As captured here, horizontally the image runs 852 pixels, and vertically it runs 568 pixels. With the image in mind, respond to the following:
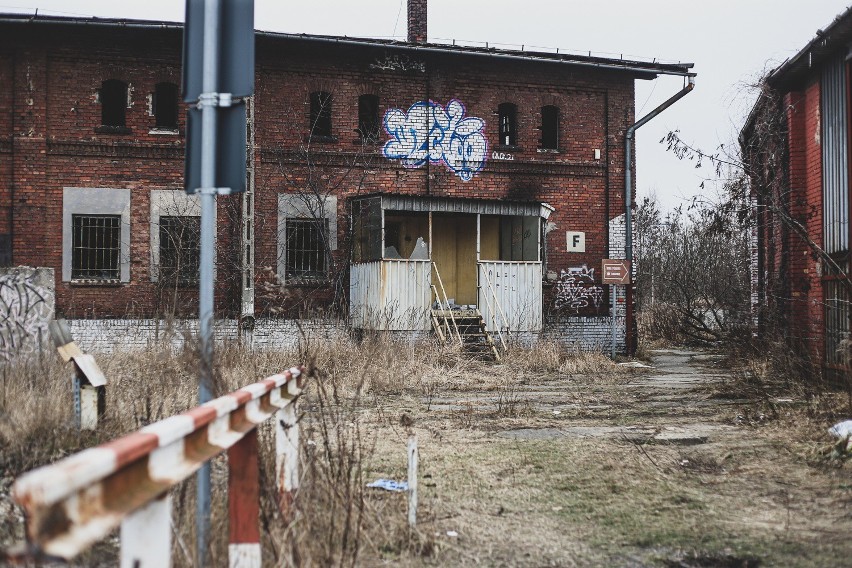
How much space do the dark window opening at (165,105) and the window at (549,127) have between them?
8.93m

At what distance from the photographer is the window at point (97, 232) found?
17.9m

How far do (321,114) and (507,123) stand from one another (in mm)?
4700

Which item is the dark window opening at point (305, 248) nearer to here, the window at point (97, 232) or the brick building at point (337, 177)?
the brick building at point (337, 177)

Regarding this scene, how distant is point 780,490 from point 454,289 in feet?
47.4

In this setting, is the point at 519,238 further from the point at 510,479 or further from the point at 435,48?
the point at 510,479

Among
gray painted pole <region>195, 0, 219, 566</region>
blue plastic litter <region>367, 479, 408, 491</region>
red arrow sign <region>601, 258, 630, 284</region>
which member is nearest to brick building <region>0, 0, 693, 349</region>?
red arrow sign <region>601, 258, 630, 284</region>

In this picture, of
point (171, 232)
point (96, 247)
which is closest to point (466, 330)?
point (171, 232)

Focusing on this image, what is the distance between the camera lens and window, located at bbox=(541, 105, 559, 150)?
68.0 feet

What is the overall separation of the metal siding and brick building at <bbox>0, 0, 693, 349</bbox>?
49mm

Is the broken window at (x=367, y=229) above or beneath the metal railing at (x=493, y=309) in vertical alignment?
above

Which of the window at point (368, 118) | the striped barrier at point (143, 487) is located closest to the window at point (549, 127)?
the window at point (368, 118)

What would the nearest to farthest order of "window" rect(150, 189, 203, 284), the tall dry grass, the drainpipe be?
the tall dry grass < "window" rect(150, 189, 203, 284) < the drainpipe

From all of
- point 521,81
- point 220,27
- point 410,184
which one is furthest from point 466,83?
point 220,27

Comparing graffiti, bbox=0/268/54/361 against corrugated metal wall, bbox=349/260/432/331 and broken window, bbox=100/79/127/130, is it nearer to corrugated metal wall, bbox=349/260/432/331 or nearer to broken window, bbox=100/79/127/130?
corrugated metal wall, bbox=349/260/432/331
